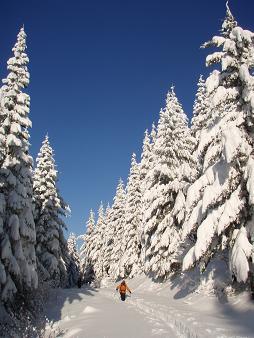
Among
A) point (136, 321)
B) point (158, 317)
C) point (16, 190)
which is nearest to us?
point (136, 321)

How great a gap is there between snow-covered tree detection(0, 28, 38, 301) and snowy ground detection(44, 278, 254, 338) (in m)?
3.49

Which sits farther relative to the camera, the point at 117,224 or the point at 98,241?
the point at 98,241

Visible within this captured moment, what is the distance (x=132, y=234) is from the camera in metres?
53.8

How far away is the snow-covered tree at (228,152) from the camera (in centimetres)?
1877

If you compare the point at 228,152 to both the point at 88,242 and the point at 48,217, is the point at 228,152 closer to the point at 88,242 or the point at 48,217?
the point at 48,217

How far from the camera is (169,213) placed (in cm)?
3553

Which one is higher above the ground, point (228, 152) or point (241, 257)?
point (228, 152)

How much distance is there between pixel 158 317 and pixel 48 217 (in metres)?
20.3

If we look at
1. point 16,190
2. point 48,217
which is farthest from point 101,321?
point 48,217

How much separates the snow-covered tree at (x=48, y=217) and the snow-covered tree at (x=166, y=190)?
831 cm

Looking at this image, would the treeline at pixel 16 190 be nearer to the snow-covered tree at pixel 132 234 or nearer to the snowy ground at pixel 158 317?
the snowy ground at pixel 158 317

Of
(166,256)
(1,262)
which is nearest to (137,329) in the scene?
(1,262)

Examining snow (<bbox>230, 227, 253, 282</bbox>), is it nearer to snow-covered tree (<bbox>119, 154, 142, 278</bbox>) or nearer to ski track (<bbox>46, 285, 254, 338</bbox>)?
ski track (<bbox>46, 285, 254, 338</bbox>)

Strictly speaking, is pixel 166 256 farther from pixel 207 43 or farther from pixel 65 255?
pixel 207 43
